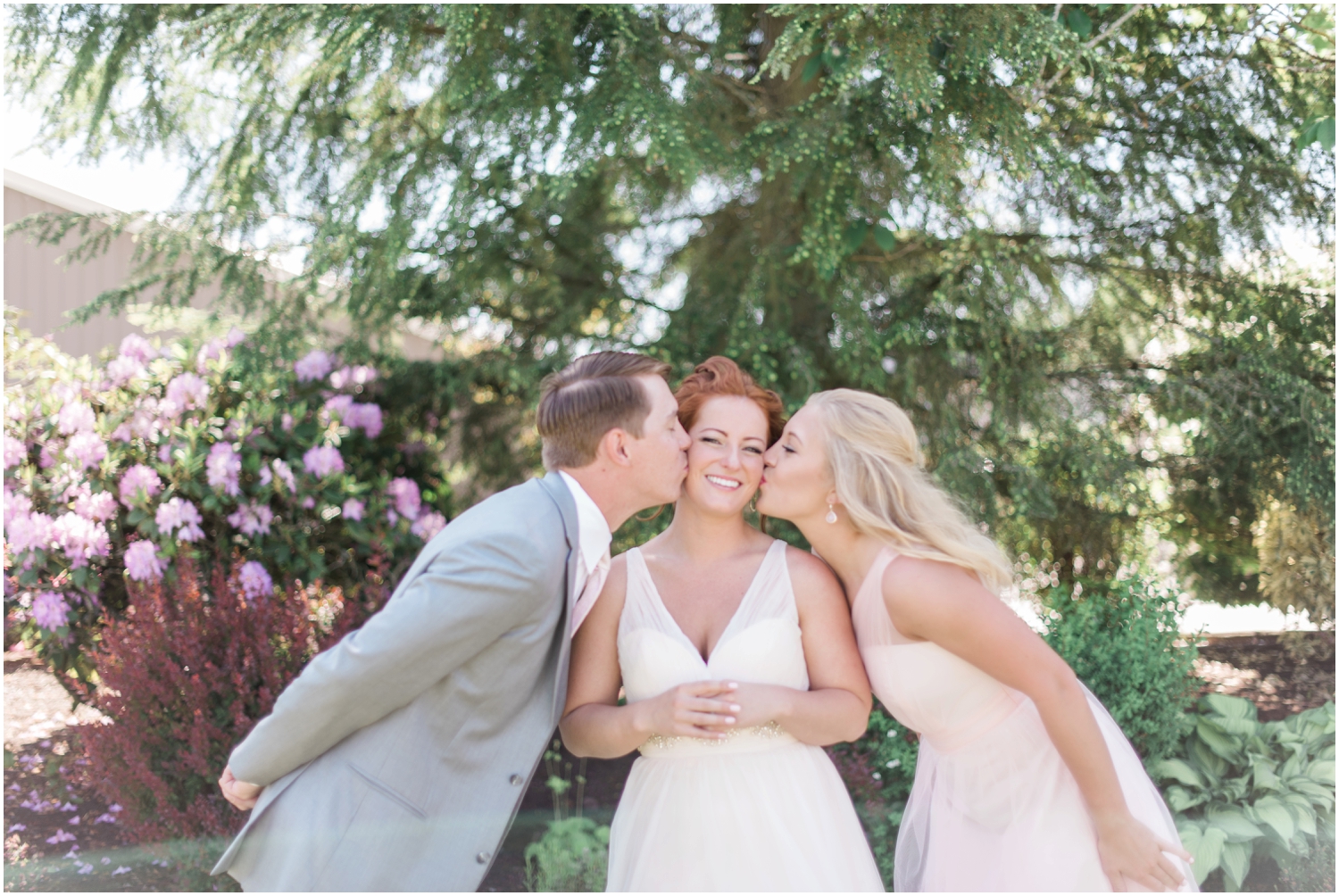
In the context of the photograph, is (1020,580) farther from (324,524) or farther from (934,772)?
(324,524)

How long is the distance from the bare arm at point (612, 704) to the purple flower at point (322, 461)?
2.60 meters

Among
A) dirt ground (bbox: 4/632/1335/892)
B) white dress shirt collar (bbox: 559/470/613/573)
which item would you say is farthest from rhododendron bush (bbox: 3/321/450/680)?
white dress shirt collar (bbox: 559/470/613/573)

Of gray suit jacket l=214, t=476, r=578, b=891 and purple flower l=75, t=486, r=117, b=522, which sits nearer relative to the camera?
gray suit jacket l=214, t=476, r=578, b=891

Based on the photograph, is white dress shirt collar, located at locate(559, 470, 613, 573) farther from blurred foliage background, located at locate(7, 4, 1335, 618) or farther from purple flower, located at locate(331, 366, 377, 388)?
purple flower, located at locate(331, 366, 377, 388)

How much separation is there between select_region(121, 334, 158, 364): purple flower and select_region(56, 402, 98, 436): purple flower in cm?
36

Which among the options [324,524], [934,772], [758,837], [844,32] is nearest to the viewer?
[758,837]

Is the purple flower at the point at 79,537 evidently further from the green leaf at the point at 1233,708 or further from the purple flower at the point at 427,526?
the green leaf at the point at 1233,708

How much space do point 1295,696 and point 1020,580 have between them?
7.33 ft

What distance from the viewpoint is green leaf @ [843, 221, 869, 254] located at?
4.20 meters

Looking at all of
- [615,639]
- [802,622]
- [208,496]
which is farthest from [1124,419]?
[208,496]

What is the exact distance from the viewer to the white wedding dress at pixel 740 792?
91.0 inches

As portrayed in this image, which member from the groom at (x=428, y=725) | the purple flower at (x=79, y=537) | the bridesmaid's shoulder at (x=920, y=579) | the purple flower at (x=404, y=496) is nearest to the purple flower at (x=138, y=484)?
the purple flower at (x=79, y=537)

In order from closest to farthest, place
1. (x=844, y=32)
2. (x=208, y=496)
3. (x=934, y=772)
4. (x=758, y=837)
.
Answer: (x=758, y=837) < (x=934, y=772) < (x=844, y=32) < (x=208, y=496)

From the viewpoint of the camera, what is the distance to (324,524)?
481 centimetres
